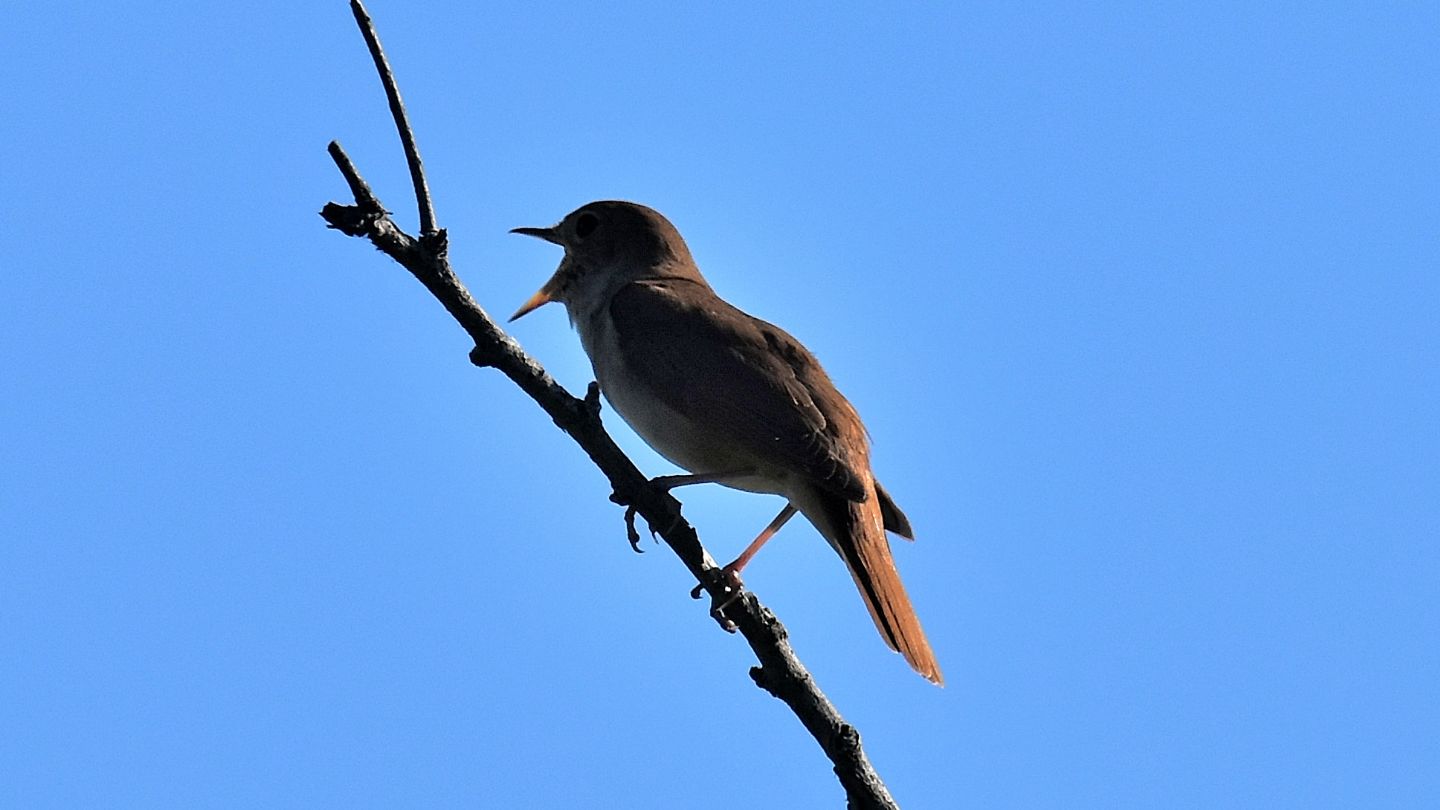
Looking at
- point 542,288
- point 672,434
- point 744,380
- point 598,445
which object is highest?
point 542,288

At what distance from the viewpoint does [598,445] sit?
5.24 m

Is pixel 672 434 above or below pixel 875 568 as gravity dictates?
above

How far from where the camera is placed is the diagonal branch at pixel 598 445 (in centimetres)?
468

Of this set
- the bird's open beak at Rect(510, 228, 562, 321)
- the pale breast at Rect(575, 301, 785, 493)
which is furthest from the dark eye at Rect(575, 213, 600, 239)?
the pale breast at Rect(575, 301, 785, 493)

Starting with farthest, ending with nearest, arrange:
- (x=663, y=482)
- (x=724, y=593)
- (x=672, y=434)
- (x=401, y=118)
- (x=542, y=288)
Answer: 1. (x=542, y=288)
2. (x=672, y=434)
3. (x=663, y=482)
4. (x=724, y=593)
5. (x=401, y=118)

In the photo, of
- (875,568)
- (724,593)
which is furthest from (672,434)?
(724,593)

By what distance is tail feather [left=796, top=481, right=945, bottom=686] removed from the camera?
20.2ft

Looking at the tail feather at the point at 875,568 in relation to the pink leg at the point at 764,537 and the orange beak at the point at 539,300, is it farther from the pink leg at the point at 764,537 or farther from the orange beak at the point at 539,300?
the orange beak at the point at 539,300

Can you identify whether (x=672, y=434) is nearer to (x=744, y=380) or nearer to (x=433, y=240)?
(x=744, y=380)

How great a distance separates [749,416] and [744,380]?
263 mm

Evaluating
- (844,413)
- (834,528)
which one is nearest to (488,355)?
(834,528)

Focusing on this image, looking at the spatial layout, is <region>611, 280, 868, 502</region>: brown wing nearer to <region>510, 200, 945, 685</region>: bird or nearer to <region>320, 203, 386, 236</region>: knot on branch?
<region>510, 200, 945, 685</region>: bird

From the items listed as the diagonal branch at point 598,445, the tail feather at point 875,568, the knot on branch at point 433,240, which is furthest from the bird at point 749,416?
the knot on branch at point 433,240

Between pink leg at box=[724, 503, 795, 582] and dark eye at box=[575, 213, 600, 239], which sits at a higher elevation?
dark eye at box=[575, 213, 600, 239]
